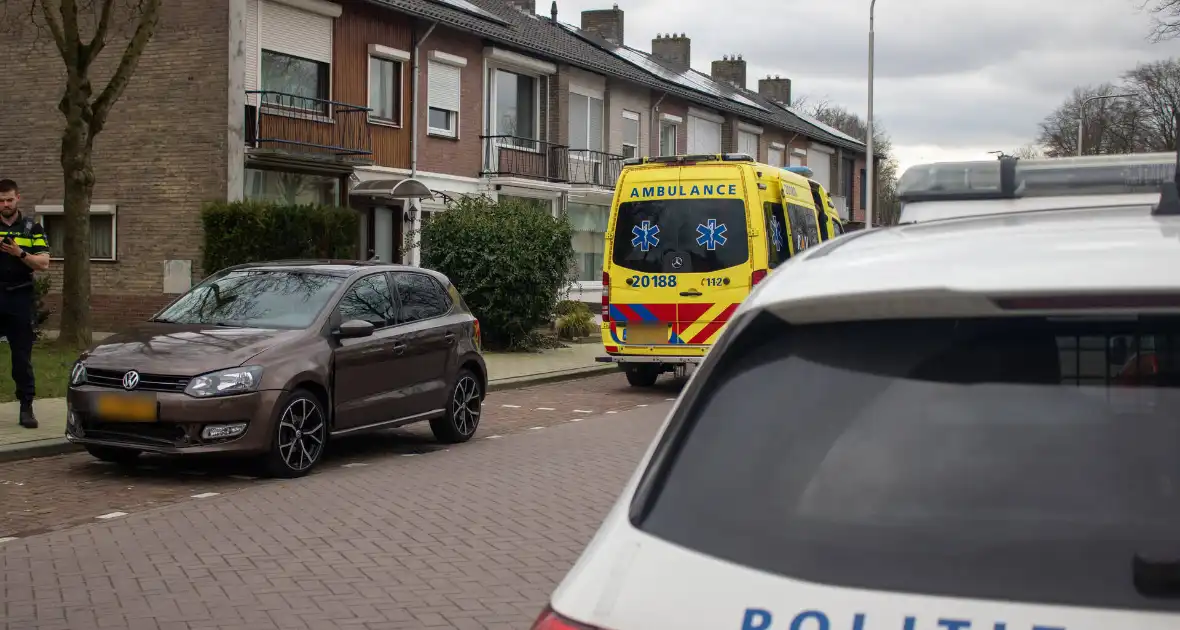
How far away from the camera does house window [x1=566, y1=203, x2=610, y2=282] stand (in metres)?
34.4

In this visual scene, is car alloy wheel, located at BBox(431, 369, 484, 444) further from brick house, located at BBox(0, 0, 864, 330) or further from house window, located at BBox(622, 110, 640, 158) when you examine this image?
house window, located at BBox(622, 110, 640, 158)

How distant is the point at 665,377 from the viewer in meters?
19.3

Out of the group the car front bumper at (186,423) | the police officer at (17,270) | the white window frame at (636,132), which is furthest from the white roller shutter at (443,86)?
the car front bumper at (186,423)

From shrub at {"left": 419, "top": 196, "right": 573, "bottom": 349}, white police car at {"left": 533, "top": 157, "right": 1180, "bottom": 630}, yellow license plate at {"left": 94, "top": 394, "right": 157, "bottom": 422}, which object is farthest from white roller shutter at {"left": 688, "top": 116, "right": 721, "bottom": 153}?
white police car at {"left": 533, "top": 157, "right": 1180, "bottom": 630}

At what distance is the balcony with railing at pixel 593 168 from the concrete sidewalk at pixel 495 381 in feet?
33.8

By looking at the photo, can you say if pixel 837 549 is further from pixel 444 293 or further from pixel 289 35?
pixel 289 35

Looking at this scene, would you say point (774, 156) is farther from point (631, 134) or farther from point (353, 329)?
point (353, 329)

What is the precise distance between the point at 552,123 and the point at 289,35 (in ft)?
33.8

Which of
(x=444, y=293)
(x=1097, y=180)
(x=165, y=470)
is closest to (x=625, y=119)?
(x=444, y=293)

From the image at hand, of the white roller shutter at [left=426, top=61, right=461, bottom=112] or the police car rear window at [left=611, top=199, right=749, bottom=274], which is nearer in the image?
the police car rear window at [left=611, top=199, right=749, bottom=274]

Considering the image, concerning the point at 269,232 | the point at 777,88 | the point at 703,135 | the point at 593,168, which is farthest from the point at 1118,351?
the point at 777,88

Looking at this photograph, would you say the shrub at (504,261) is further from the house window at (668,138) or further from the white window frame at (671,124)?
the house window at (668,138)

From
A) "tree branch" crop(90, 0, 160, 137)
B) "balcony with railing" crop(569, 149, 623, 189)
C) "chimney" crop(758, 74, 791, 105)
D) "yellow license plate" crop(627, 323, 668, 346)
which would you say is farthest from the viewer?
"chimney" crop(758, 74, 791, 105)

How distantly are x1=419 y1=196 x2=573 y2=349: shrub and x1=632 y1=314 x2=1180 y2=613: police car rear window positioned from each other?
61.7 ft
